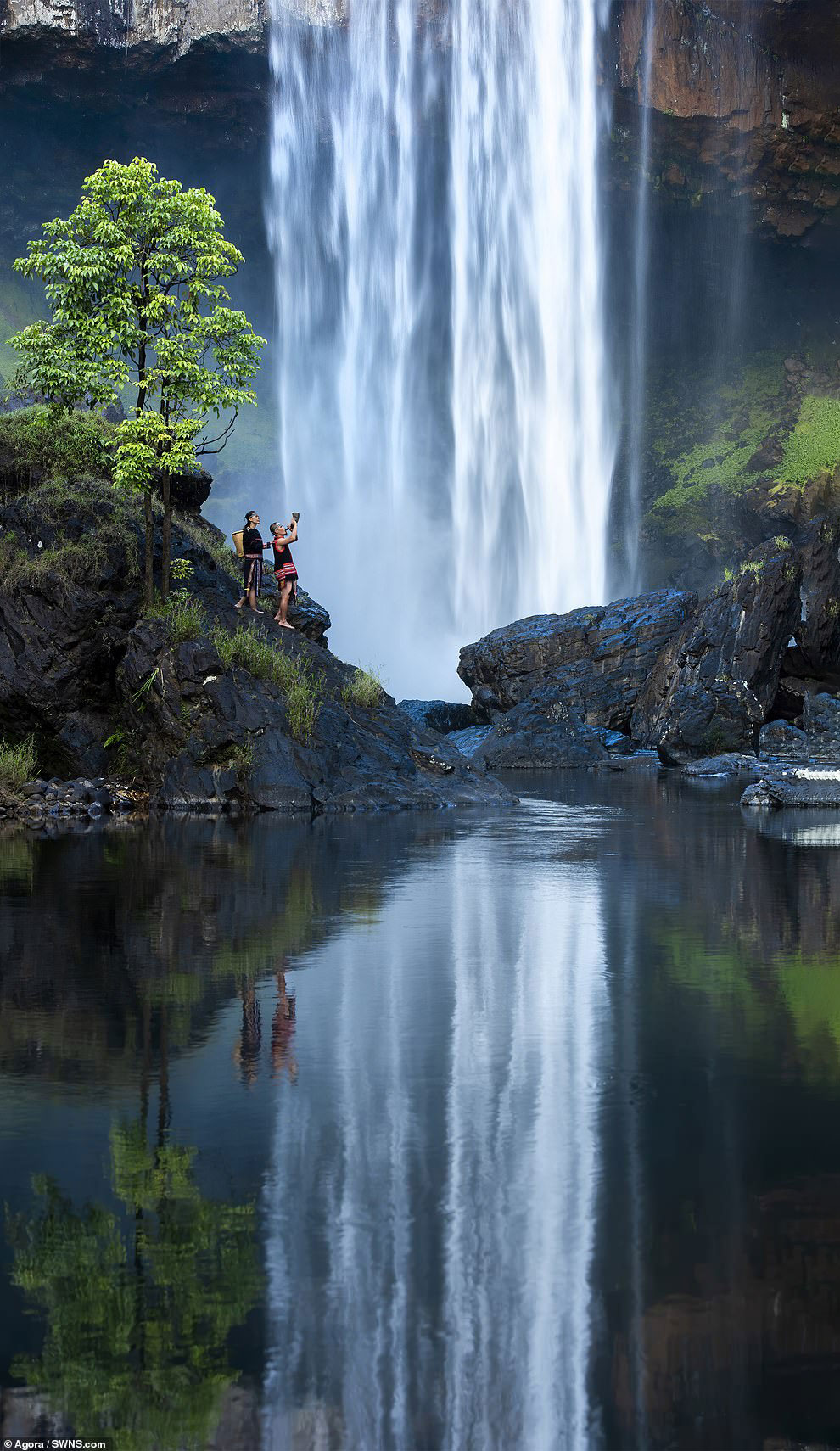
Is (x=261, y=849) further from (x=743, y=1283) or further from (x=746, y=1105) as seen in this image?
(x=743, y=1283)

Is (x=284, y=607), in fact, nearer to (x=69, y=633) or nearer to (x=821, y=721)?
(x=69, y=633)

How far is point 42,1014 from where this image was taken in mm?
6109

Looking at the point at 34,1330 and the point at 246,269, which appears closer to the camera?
the point at 34,1330

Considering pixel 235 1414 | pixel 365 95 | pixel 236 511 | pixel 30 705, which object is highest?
pixel 365 95

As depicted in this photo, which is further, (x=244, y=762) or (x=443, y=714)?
(x=443, y=714)

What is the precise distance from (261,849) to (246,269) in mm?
63005

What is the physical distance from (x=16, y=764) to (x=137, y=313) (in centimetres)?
788

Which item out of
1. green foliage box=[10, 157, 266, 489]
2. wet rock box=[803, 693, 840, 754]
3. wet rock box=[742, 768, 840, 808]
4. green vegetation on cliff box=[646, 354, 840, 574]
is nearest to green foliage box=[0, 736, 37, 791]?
green foliage box=[10, 157, 266, 489]

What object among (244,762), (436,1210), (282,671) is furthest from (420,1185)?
(282,671)

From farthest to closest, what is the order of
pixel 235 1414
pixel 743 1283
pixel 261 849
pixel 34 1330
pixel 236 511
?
1. pixel 236 511
2. pixel 261 849
3. pixel 743 1283
4. pixel 34 1330
5. pixel 235 1414

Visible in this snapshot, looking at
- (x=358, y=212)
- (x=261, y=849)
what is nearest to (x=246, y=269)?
(x=358, y=212)

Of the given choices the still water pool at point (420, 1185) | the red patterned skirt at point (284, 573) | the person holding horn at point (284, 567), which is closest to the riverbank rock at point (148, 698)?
the person holding horn at point (284, 567)

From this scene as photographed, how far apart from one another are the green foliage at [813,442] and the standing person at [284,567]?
4023 centimetres

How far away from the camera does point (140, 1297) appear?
324 centimetres
